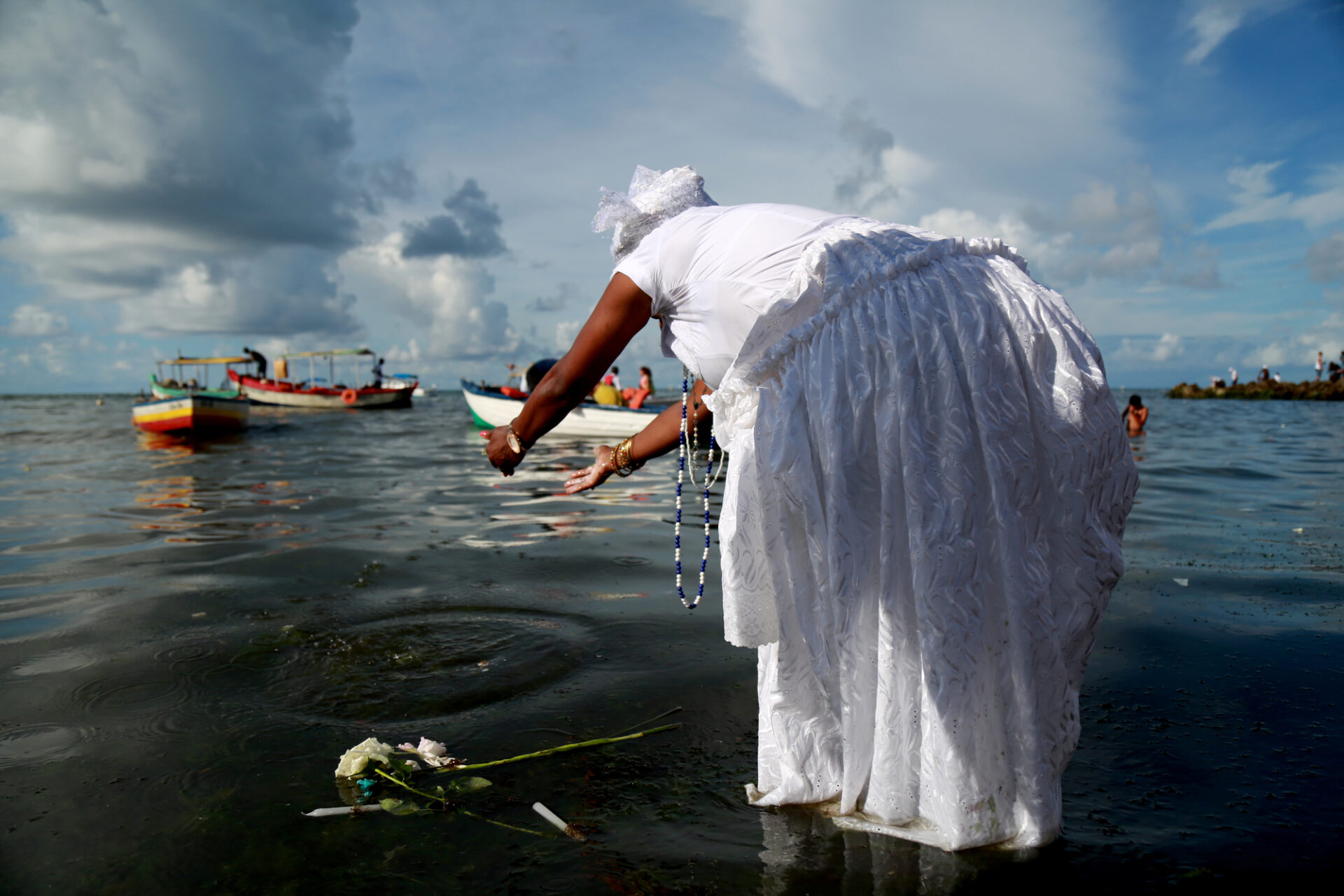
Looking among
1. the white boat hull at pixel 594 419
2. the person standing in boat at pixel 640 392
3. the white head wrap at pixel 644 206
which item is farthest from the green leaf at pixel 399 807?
the person standing in boat at pixel 640 392

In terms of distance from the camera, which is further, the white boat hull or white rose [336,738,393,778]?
the white boat hull

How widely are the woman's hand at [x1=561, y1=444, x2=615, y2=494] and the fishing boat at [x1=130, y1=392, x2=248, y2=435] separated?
838 inches

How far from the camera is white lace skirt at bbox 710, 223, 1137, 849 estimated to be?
1.82 meters

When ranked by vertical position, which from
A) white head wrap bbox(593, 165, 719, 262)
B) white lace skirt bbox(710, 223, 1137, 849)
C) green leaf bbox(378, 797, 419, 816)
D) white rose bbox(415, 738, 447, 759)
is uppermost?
white head wrap bbox(593, 165, 719, 262)

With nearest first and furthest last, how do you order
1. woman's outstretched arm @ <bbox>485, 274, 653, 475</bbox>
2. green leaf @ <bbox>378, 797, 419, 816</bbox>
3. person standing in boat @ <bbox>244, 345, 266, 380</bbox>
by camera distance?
woman's outstretched arm @ <bbox>485, 274, 653, 475</bbox> < green leaf @ <bbox>378, 797, 419, 816</bbox> < person standing in boat @ <bbox>244, 345, 266, 380</bbox>

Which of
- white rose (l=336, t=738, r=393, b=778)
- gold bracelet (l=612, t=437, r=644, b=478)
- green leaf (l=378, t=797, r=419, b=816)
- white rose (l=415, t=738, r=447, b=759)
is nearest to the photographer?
green leaf (l=378, t=797, r=419, b=816)

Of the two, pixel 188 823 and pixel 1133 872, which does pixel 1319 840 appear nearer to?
pixel 1133 872

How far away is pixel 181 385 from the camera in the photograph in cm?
4959

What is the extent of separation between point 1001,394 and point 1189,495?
890 centimetres

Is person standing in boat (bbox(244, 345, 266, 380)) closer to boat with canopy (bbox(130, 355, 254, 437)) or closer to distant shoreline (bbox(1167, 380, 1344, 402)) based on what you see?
boat with canopy (bbox(130, 355, 254, 437))

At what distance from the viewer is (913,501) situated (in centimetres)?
181

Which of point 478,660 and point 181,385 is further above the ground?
point 181,385

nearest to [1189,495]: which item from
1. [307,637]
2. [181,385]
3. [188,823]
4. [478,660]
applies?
[478,660]

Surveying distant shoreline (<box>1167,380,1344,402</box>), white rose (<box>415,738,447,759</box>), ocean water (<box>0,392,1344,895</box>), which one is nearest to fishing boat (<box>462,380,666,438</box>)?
ocean water (<box>0,392,1344,895</box>)
